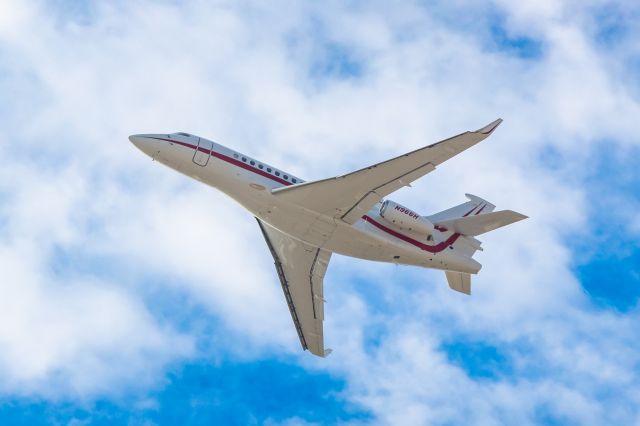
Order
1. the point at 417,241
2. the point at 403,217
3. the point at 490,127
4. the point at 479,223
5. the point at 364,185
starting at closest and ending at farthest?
the point at 490,127 → the point at 364,185 → the point at 403,217 → the point at 417,241 → the point at 479,223

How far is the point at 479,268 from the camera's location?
1732 inches

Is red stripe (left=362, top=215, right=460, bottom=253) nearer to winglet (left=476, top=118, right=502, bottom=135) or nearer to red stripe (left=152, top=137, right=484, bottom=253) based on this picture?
red stripe (left=152, top=137, right=484, bottom=253)

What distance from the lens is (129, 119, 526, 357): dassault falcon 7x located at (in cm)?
3950

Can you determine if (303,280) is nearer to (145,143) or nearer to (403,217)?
(403,217)

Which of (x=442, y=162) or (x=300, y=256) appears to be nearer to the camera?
(x=442, y=162)

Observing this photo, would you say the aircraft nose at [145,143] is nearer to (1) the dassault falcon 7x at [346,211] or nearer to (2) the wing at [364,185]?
(1) the dassault falcon 7x at [346,211]

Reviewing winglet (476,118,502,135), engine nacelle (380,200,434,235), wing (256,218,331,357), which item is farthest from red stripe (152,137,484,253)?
winglet (476,118,502,135)

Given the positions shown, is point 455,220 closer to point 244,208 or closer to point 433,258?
point 433,258

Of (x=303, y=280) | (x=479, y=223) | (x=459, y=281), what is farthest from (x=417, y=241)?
(x=303, y=280)

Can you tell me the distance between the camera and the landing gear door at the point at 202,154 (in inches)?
1620

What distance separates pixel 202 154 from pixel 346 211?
7120mm

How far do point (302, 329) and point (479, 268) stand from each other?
409 inches

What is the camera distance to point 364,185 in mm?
39500

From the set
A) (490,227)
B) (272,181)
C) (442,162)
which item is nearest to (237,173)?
(272,181)
